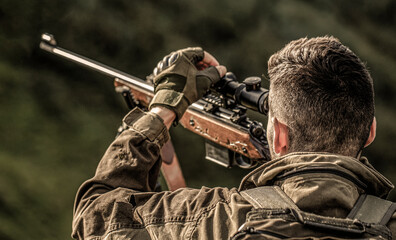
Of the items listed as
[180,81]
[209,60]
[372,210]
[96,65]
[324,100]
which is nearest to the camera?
[372,210]

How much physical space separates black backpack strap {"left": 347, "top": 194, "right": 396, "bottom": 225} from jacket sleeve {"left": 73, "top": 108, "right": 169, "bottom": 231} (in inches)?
29.7

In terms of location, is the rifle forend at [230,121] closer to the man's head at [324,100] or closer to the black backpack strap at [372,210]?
the man's head at [324,100]

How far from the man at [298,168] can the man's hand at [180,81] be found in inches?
16.7

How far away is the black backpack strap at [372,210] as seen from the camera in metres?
1.18

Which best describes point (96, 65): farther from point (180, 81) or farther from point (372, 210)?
point (372, 210)

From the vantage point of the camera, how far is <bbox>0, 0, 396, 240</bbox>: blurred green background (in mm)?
3459

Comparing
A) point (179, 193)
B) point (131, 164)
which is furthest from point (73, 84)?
point (179, 193)

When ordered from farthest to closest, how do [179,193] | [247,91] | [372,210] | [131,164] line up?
[247,91] < [131,164] < [179,193] < [372,210]

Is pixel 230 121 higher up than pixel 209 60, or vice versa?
pixel 209 60

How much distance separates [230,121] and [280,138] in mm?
892

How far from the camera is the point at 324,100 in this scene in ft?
4.30

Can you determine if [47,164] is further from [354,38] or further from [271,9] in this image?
[354,38]

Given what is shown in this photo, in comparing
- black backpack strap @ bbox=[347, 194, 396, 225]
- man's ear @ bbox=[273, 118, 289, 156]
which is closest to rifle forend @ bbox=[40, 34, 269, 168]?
man's ear @ bbox=[273, 118, 289, 156]

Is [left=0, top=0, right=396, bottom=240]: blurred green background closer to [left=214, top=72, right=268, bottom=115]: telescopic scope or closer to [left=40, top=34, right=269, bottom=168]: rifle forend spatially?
[left=40, top=34, right=269, bottom=168]: rifle forend
